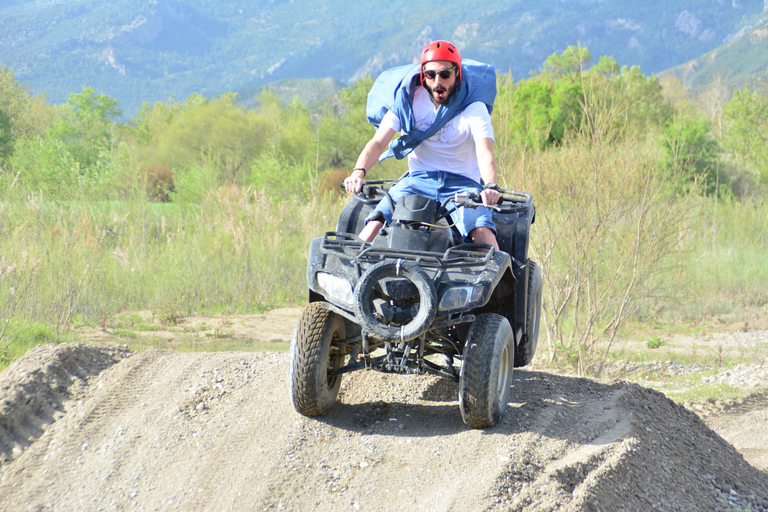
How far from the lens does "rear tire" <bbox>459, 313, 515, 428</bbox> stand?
11.3 feet

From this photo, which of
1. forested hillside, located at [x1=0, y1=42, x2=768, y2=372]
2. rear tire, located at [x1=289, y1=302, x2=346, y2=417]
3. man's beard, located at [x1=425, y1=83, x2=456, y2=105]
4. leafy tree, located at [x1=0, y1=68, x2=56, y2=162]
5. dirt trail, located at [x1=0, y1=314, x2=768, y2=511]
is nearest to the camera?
dirt trail, located at [x1=0, y1=314, x2=768, y2=511]

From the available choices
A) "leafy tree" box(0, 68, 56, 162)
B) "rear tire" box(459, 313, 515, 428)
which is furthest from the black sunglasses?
"leafy tree" box(0, 68, 56, 162)

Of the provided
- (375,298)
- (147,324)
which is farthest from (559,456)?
(147,324)

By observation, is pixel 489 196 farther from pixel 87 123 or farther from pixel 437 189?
pixel 87 123

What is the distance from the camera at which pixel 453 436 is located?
12.0 feet

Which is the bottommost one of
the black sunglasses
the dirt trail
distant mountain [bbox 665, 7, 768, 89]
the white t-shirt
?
the dirt trail

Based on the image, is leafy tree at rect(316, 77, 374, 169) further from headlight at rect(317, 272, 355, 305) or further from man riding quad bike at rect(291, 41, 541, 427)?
headlight at rect(317, 272, 355, 305)

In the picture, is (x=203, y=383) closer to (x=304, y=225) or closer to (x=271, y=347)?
(x=271, y=347)

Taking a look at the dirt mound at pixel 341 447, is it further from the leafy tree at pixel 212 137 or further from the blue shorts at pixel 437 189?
the leafy tree at pixel 212 137

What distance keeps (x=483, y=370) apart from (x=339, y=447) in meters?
0.93

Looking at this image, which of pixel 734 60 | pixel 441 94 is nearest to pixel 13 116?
pixel 441 94

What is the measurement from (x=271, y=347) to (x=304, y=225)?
4.44 metres

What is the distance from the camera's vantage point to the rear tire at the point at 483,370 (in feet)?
11.3

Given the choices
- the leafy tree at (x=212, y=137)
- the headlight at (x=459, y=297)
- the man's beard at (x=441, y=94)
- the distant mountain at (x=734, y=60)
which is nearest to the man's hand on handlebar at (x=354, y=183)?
the man's beard at (x=441, y=94)
